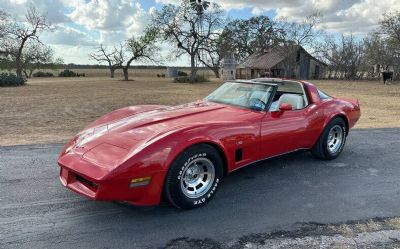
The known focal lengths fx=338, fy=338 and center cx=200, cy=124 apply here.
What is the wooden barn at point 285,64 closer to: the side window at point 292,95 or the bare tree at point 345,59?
the bare tree at point 345,59

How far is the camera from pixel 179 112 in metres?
4.32

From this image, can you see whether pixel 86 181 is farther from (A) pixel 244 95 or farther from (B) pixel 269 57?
(B) pixel 269 57

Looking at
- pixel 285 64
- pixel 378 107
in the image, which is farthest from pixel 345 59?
pixel 378 107

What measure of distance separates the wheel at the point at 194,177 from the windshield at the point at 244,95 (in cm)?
117

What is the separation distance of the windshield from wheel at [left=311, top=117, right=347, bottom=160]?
123cm

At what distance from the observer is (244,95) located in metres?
4.77

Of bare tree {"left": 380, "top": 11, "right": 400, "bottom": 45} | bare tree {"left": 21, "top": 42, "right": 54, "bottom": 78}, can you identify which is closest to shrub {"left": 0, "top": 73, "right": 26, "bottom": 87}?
bare tree {"left": 21, "top": 42, "right": 54, "bottom": 78}

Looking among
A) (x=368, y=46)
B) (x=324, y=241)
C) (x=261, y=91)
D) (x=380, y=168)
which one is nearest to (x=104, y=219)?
(x=324, y=241)

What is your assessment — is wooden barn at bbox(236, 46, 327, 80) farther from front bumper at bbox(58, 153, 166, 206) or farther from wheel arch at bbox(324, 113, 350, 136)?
front bumper at bbox(58, 153, 166, 206)

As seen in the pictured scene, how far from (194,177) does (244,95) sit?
65.4 inches

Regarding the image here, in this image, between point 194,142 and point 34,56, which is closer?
point 194,142

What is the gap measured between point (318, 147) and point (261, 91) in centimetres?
133

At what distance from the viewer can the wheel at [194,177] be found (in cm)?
332

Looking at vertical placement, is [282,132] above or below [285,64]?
below
